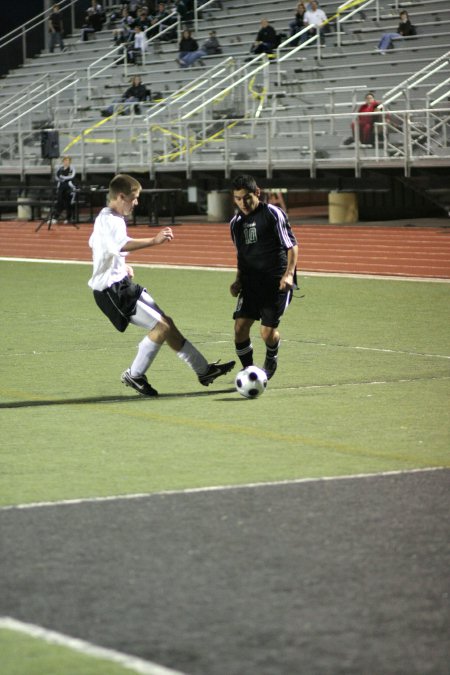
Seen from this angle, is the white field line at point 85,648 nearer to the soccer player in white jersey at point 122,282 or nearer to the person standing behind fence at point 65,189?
the soccer player in white jersey at point 122,282

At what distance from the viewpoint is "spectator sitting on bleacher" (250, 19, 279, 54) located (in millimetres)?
35156

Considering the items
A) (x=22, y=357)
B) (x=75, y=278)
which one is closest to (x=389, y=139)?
(x=75, y=278)

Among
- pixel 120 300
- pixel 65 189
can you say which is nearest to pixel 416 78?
pixel 65 189

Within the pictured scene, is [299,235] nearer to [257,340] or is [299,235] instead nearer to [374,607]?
[257,340]

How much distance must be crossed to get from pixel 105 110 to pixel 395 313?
2202cm

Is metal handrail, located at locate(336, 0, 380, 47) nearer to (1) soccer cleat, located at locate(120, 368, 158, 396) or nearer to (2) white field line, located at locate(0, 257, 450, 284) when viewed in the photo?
(2) white field line, located at locate(0, 257, 450, 284)

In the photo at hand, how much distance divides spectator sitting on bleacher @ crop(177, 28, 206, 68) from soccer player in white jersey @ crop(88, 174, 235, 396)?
1098 inches

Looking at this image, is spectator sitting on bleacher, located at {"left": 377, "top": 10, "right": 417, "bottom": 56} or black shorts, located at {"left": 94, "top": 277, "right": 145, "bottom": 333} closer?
black shorts, located at {"left": 94, "top": 277, "right": 145, "bottom": 333}

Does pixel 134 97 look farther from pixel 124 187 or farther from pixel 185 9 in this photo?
→ pixel 124 187

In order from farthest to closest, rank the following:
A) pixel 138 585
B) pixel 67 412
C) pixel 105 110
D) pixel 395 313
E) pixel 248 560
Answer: pixel 105 110
pixel 395 313
pixel 67 412
pixel 248 560
pixel 138 585

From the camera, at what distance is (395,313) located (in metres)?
17.3

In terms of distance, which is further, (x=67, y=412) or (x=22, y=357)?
(x=22, y=357)

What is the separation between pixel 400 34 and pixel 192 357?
22.6 meters

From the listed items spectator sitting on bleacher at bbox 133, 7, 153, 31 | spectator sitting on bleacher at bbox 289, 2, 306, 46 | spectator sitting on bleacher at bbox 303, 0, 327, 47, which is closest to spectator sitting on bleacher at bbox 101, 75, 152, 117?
spectator sitting on bleacher at bbox 289, 2, 306, 46
